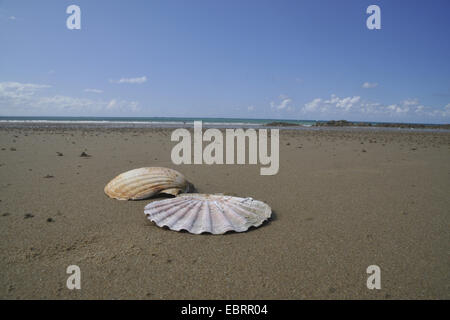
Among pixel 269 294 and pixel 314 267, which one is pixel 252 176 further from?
pixel 269 294

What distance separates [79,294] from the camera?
1775mm

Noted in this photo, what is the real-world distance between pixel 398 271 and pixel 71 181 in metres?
4.66

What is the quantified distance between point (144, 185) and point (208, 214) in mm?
1220

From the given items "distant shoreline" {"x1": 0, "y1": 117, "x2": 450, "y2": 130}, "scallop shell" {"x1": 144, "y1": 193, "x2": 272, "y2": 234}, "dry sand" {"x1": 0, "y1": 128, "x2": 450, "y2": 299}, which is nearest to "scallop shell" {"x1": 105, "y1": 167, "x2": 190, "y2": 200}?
"dry sand" {"x1": 0, "y1": 128, "x2": 450, "y2": 299}

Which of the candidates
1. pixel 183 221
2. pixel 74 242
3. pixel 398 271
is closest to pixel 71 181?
pixel 74 242

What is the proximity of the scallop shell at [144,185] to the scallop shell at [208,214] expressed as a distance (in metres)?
0.53

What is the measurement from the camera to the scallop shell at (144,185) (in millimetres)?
3570
